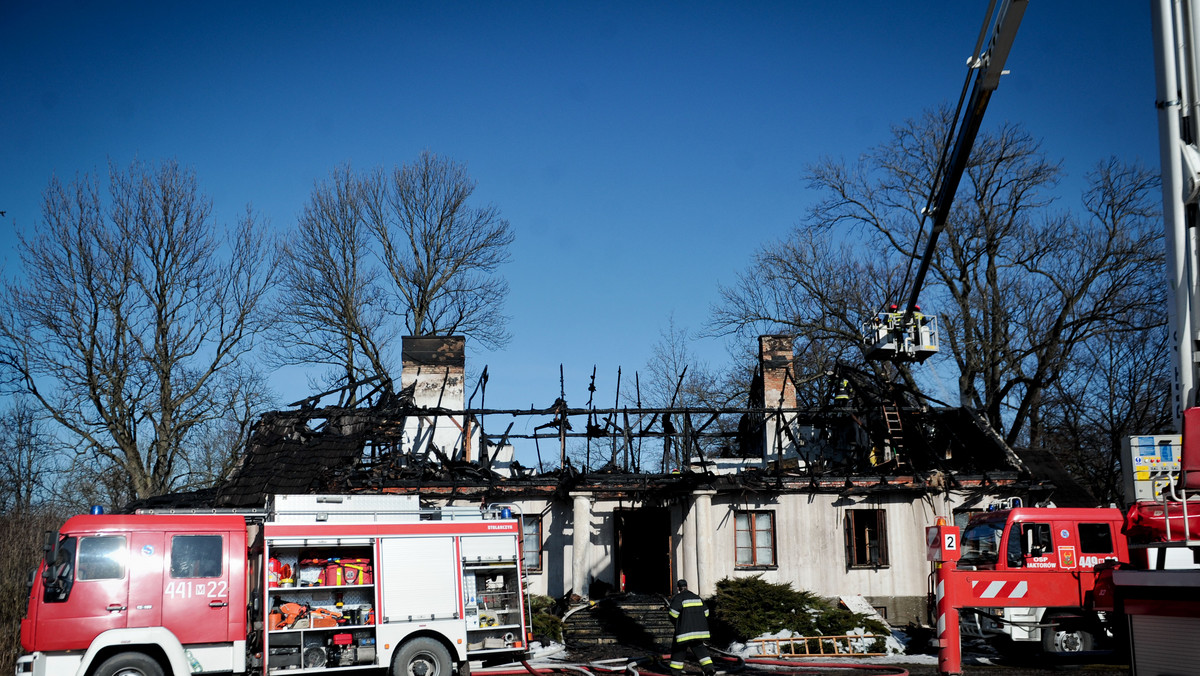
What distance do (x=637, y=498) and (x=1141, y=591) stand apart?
14558mm

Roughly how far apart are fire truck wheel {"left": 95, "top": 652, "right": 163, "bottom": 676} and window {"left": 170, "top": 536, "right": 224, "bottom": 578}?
1029mm

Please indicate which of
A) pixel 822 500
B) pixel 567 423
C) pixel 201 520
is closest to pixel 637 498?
pixel 567 423

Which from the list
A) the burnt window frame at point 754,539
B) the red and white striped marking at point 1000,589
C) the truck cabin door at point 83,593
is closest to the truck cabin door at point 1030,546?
the red and white striped marking at point 1000,589

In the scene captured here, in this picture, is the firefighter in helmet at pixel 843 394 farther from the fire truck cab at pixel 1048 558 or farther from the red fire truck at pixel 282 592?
the red fire truck at pixel 282 592

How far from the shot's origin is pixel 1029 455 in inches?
1154

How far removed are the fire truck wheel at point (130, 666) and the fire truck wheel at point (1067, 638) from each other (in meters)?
13.2

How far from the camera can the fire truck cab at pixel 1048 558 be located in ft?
51.5

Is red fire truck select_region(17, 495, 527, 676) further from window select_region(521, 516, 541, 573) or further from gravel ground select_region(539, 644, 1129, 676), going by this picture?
window select_region(521, 516, 541, 573)

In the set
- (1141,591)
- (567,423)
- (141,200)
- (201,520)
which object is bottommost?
(1141,591)

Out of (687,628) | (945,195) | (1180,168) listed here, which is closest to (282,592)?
(687,628)

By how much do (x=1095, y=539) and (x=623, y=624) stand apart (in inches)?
342

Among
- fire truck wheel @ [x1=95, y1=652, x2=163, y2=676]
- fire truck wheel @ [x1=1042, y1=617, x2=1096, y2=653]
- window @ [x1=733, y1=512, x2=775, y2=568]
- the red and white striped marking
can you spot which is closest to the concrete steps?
window @ [x1=733, y1=512, x2=775, y2=568]

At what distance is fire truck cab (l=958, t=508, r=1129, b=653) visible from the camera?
15691 millimetres

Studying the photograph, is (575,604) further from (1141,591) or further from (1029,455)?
(1029,455)
